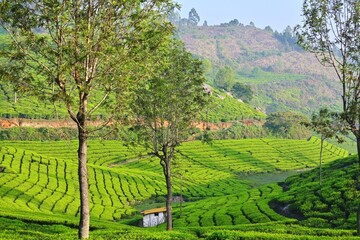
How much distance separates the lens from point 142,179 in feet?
259

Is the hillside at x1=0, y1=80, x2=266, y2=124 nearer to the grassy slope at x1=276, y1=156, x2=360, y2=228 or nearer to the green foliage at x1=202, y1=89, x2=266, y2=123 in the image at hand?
the green foliage at x1=202, y1=89, x2=266, y2=123

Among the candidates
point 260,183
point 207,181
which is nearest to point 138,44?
point 207,181

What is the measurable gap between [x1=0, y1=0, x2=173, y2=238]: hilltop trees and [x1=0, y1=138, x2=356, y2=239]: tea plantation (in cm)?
674

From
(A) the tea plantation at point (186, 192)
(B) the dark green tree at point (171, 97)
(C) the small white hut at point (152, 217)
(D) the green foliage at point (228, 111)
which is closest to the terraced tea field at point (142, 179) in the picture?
(A) the tea plantation at point (186, 192)

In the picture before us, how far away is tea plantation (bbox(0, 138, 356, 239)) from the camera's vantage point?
27.4 meters

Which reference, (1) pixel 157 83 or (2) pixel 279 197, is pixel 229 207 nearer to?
(2) pixel 279 197

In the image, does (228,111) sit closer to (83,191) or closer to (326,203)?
(326,203)

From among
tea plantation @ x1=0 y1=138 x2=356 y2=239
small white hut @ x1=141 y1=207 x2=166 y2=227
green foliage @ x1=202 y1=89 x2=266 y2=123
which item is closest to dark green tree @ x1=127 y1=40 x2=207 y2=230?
tea plantation @ x1=0 y1=138 x2=356 y2=239

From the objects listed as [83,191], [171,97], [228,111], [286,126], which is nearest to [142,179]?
[171,97]

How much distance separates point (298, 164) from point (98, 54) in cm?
10245

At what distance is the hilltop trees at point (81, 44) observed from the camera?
647 inches

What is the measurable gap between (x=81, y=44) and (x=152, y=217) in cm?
Answer: 3786

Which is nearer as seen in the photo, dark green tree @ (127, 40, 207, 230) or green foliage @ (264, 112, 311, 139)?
dark green tree @ (127, 40, 207, 230)

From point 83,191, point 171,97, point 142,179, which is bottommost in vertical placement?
point 142,179
